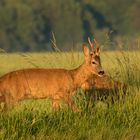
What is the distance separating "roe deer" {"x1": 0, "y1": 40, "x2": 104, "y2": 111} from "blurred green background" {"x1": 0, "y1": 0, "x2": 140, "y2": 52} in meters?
51.8

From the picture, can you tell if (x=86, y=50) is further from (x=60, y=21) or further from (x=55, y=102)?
(x=60, y=21)

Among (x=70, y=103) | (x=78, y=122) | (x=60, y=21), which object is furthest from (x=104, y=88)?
(x=60, y=21)

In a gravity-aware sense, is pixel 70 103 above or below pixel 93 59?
below

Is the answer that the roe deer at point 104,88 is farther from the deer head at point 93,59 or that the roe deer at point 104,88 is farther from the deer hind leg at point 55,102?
the deer hind leg at point 55,102

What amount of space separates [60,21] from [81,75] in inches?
2277

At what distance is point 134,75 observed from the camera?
10461 mm

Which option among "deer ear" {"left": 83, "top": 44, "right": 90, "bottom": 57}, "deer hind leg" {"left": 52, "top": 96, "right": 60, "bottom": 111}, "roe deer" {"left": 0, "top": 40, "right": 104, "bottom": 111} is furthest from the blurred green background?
"deer hind leg" {"left": 52, "top": 96, "right": 60, "bottom": 111}

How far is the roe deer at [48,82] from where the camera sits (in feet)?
31.7

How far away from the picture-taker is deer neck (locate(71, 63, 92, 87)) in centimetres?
1039

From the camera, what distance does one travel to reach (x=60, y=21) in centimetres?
6806

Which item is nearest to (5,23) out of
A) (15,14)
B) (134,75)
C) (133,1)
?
(15,14)

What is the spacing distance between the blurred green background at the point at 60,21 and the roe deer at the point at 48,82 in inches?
2040

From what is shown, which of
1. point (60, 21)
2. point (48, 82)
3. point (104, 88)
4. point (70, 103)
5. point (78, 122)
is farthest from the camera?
point (60, 21)

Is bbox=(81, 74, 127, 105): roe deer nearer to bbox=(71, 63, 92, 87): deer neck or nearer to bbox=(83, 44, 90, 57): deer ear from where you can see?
bbox=(71, 63, 92, 87): deer neck
